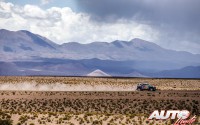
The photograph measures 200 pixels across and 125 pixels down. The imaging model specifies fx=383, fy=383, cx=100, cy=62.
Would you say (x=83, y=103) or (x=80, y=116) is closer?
(x=80, y=116)

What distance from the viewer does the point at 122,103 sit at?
6047cm

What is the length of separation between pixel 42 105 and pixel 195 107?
914 inches

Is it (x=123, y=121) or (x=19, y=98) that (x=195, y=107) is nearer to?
(x=123, y=121)

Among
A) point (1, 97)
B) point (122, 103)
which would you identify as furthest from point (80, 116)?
point (1, 97)

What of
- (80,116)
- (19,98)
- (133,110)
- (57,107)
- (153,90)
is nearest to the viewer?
(80,116)

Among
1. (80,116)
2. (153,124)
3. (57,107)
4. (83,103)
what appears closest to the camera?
(153,124)

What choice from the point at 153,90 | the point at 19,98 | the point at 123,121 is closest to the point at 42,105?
the point at 19,98

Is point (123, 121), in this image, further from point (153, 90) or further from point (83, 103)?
point (153, 90)

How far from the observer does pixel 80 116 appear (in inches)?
1748

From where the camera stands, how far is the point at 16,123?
4153cm

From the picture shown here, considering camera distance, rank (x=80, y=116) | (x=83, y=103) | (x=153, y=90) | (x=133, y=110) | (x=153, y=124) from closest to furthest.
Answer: (x=153, y=124)
(x=80, y=116)
(x=133, y=110)
(x=83, y=103)
(x=153, y=90)

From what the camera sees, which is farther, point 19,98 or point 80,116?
point 19,98

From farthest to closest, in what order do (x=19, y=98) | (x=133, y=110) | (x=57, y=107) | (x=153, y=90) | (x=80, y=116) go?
(x=153, y=90) → (x=19, y=98) → (x=57, y=107) → (x=133, y=110) → (x=80, y=116)

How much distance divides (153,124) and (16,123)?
Answer: 14727 millimetres
